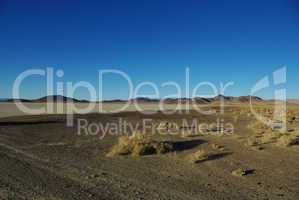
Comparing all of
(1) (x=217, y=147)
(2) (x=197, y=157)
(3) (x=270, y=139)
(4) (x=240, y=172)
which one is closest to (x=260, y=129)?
(3) (x=270, y=139)

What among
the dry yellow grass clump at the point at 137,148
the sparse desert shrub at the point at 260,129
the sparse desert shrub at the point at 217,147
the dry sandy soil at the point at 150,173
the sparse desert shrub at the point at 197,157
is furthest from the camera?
the sparse desert shrub at the point at 260,129

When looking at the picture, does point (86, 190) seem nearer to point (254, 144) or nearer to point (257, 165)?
point (257, 165)

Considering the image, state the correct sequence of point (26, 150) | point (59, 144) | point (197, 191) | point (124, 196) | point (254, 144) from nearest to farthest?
point (124, 196) → point (197, 191) → point (26, 150) → point (254, 144) → point (59, 144)

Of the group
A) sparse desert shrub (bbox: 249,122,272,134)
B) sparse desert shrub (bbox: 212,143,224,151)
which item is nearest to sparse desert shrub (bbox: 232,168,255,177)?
sparse desert shrub (bbox: 212,143,224,151)

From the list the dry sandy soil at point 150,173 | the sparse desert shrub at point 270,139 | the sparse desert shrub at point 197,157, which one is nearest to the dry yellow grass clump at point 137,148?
the dry sandy soil at point 150,173

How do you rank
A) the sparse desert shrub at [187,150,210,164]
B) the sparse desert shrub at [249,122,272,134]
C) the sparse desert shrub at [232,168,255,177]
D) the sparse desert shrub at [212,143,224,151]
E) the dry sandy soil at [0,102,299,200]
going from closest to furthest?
the dry sandy soil at [0,102,299,200] < the sparse desert shrub at [232,168,255,177] < the sparse desert shrub at [187,150,210,164] < the sparse desert shrub at [212,143,224,151] < the sparse desert shrub at [249,122,272,134]

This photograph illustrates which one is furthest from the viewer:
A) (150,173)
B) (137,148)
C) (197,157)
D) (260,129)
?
(260,129)

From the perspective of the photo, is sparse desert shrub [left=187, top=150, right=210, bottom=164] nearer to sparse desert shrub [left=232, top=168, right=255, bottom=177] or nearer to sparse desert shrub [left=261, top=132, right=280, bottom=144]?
sparse desert shrub [left=232, top=168, right=255, bottom=177]

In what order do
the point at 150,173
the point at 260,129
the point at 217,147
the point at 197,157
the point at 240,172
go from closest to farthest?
the point at 240,172 < the point at 150,173 < the point at 197,157 < the point at 217,147 < the point at 260,129

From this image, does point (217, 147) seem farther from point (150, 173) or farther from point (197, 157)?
point (150, 173)

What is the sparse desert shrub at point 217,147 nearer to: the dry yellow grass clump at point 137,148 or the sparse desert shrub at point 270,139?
the dry yellow grass clump at point 137,148

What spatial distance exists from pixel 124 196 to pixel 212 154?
22.3 ft

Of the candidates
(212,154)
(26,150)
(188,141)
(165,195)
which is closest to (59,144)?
(26,150)

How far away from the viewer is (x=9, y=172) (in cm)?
1060
